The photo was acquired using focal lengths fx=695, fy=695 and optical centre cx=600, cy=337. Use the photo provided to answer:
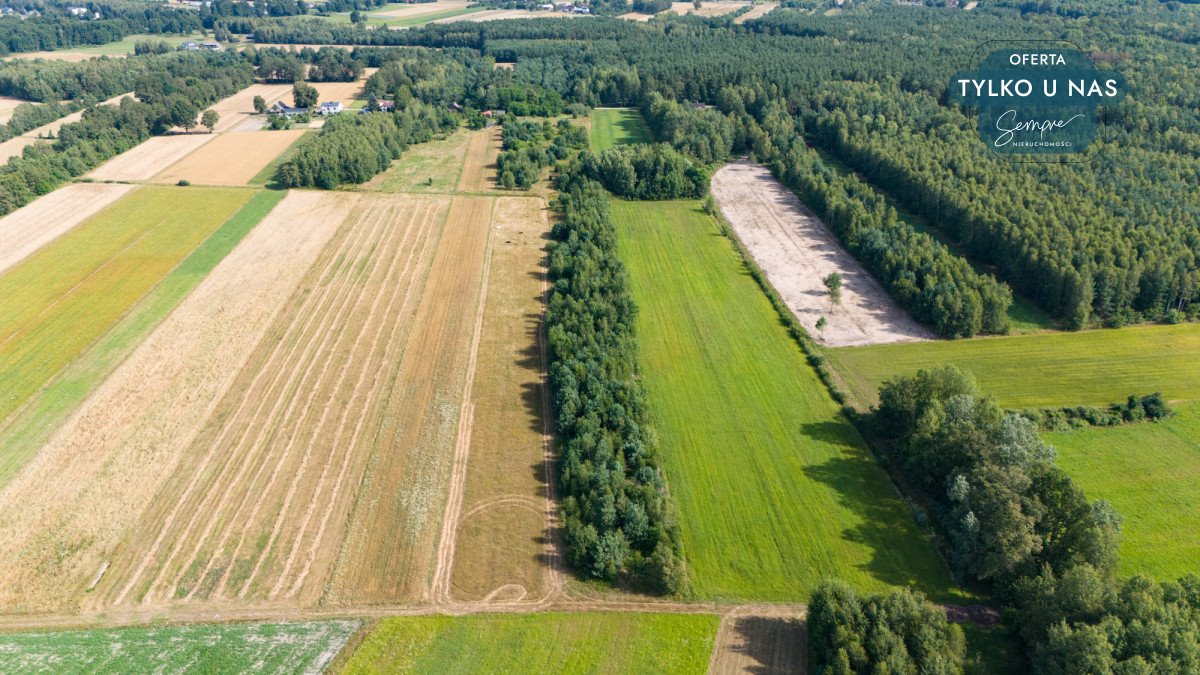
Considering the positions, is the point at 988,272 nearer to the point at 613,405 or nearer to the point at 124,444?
the point at 613,405

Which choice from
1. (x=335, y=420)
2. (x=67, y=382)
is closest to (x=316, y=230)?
(x=67, y=382)

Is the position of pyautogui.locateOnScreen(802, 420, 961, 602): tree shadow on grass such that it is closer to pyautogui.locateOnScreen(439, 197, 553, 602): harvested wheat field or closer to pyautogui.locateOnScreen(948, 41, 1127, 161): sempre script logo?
pyautogui.locateOnScreen(439, 197, 553, 602): harvested wheat field

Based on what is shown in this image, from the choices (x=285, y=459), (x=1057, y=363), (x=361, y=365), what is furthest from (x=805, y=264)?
(x=285, y=459)

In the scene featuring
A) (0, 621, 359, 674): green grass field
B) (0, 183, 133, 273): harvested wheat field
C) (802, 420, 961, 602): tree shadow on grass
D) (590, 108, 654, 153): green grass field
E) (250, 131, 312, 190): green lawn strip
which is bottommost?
(0, 621, 359, 674): green grass field

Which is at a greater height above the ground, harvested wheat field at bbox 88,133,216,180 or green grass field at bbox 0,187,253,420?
harvested wheat field at bbox 88,133,216,180

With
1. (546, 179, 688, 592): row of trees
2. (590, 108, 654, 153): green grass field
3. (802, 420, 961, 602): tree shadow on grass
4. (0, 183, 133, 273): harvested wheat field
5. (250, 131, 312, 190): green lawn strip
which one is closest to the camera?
(802, 420, 961, 602): tree shadow on grass

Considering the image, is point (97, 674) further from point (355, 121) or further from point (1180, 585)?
point (355, 121)

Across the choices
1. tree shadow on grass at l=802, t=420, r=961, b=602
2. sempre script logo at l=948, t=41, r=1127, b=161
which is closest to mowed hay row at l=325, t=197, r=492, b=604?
tree shadow on grass at l=802, t=420, r=961, b=602
